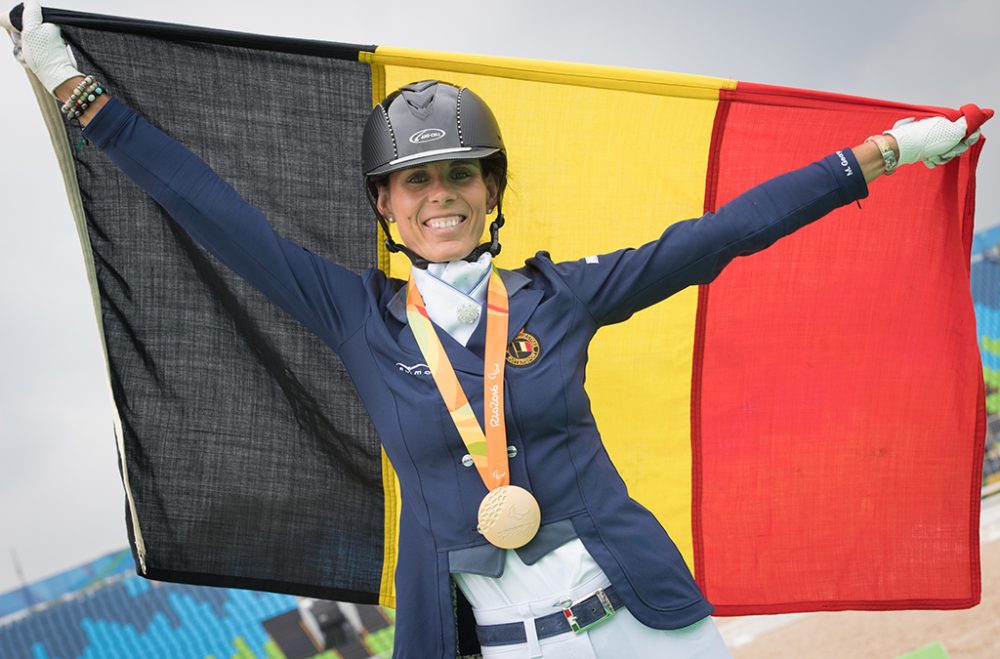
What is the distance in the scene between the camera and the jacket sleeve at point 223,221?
191 cm

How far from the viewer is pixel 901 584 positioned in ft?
9.78

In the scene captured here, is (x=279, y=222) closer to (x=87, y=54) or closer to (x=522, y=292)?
(x=87, y=54)

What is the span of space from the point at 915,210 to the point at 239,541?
215 cm

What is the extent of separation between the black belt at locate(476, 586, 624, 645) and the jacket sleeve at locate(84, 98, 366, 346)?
25.7 inches

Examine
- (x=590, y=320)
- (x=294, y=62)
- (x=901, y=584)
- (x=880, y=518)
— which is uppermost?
(x=294, y=62)

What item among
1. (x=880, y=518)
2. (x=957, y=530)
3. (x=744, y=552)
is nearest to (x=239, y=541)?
(x=744, y=552)

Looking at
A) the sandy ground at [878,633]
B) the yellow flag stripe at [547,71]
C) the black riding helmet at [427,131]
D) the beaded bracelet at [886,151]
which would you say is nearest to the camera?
the black riding helmet at [427,131]

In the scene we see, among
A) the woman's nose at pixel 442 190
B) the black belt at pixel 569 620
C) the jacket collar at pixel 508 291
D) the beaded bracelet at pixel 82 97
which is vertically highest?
the beaded bracelet at pixel 82 97

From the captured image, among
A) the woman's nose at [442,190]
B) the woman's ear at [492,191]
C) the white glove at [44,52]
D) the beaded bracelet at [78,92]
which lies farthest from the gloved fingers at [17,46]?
the woman's ear at [492,191]

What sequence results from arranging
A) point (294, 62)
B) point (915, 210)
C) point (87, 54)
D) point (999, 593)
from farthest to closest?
point (999, 593), point (915, 210), point (294, 62), point (87, 54)

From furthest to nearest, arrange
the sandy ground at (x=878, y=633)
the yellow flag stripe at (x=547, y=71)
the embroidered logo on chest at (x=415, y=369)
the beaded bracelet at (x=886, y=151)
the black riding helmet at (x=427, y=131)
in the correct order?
the sandy ground at (x=878, y=633) < the yellow flag stripe at (x=547, y=71) < the beaded bracelet at (x=886, y=151) < the black riding helmet at (x=427, y=131) < the embroidered logo on chest at (x=415, y=369)

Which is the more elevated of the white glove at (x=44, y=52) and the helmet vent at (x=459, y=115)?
the white glove at (x=44, y=52)

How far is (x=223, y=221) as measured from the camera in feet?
6.26

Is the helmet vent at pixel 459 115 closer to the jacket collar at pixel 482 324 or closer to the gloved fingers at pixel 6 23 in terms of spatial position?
the jacket collar at pixel 482 324
